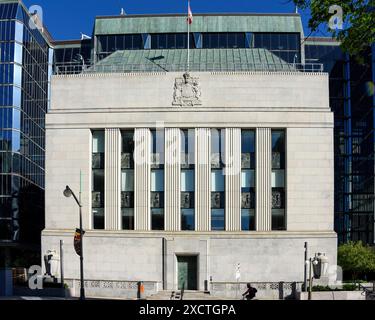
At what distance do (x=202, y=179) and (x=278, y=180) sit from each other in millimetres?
6506

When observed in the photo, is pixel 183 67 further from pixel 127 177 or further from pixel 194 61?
pixel 127 177

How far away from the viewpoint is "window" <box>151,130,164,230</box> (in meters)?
53.5

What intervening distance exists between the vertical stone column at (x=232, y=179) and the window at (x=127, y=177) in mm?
8061

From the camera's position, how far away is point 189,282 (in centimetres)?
5281

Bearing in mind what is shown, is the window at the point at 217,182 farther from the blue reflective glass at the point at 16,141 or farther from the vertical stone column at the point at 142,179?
the blue reflective glass at the point at 16,141

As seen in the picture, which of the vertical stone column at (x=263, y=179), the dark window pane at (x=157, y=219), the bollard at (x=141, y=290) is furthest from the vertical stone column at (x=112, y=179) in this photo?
the vertical stone column at (x=263, y=179)

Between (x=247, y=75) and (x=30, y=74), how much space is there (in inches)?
1723

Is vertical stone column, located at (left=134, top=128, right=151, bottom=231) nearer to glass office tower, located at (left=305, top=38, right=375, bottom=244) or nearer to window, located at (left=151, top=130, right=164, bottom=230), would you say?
window, located at (left=151, top=130, right=164, bottom=230)

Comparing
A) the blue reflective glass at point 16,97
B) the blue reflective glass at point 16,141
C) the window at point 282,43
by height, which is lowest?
the blue reflective glass at point 16,141

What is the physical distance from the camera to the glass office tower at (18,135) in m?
81.3

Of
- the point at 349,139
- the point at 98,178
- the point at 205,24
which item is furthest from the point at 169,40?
the point at 349,139

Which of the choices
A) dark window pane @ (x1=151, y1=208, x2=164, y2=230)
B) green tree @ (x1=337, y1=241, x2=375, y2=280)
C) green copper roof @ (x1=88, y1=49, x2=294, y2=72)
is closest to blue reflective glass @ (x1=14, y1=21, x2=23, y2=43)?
green copper roof @ (x1=88, y1=49, x2=294, y2=72)

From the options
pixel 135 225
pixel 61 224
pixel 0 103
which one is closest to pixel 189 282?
pixel 135 225

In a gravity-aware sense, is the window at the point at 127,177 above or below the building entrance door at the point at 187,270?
above
